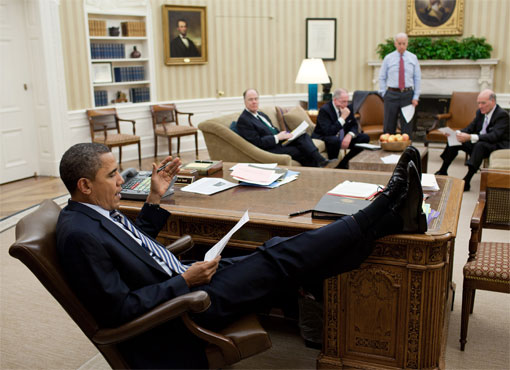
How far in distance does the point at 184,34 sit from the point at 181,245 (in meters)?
7.26

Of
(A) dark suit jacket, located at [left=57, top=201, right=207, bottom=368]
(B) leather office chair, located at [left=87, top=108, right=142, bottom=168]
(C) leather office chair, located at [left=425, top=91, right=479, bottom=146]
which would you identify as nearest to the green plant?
(C) leather office chair, located at [left=425, top=91, right=479, bottom=146]

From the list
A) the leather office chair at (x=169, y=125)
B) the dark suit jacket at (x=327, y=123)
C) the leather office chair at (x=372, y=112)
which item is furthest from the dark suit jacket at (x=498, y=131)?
the leather office chair at (x=169, y=125)

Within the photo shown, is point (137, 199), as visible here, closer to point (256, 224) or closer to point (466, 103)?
point (256, 224)

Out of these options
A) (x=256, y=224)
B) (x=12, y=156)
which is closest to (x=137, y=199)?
(x=256, y=224)

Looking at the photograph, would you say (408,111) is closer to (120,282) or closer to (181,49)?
(181,49)

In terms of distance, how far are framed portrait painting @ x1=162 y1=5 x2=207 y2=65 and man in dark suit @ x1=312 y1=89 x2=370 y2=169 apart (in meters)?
3.37

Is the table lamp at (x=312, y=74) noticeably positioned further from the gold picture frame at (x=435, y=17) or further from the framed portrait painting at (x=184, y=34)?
the gold picture frame at (x=435, y=17)

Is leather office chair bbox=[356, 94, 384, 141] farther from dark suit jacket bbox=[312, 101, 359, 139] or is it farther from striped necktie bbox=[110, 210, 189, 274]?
striped necktie bbox=[110, 210, 189, 274]

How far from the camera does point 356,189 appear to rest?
3115 mm

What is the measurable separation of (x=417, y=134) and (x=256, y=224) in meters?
8.00

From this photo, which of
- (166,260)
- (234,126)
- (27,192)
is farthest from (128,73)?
(166,260)

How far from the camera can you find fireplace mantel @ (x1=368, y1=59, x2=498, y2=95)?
9.62 meters

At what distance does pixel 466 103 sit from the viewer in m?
8.55

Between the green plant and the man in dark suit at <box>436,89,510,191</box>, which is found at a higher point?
the green plant
